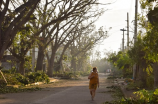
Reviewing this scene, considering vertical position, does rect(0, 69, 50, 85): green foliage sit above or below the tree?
below

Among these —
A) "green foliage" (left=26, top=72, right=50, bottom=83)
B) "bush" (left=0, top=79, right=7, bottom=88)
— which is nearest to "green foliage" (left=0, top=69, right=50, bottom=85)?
"green foliage" (left=26, top=72, right=50, bottom=83)

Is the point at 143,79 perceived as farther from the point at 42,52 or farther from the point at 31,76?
the point at 42,52

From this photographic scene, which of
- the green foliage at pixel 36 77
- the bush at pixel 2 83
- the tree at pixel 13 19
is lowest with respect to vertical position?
the bush at pixel 2 83

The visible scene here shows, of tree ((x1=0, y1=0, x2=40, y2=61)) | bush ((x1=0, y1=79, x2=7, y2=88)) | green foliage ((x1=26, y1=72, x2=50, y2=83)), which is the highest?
tree ((x1=0, y1=0, x2=40, y2=61))

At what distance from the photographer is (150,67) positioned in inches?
837

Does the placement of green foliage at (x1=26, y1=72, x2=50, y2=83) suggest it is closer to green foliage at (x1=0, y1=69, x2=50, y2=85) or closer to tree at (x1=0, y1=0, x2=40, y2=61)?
green foliage at (x1=0, y1=69, x2=50, y2=85)

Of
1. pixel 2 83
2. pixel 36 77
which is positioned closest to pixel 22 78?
pixel 36 77

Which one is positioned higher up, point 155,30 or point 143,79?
point 155,30

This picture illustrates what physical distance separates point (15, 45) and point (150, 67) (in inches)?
608

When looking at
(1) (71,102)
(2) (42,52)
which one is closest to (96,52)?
(2) (42,52)

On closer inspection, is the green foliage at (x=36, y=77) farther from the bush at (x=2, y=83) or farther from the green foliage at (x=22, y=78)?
the bush at (x=2, y=83)

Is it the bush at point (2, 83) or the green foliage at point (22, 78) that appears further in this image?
the green foliage at point (22, 78)

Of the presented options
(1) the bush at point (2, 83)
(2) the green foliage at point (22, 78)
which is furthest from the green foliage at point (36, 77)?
(1) the bush at point (2, 83)

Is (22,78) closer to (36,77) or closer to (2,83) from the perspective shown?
(36,77)
